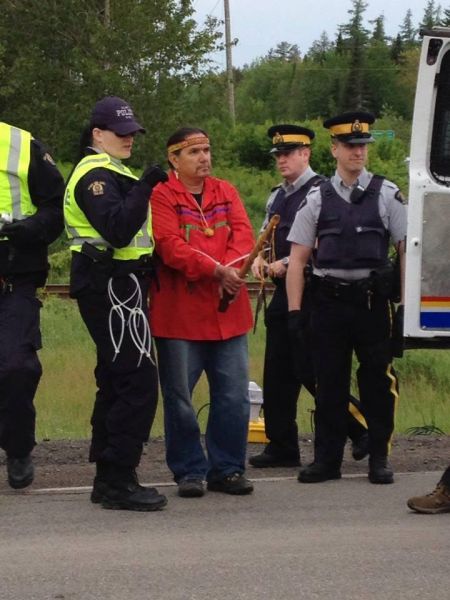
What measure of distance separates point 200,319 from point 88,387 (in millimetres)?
5166

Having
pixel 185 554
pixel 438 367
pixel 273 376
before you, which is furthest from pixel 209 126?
pixel 185 554

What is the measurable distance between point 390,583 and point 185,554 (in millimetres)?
912

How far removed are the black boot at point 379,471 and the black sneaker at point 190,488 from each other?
93cm

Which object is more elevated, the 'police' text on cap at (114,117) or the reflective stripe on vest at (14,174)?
the 'police' text on cap at (114,117)

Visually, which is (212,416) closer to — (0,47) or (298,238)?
(298,238)

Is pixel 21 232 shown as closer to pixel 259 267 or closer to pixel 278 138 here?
pixel 259 267

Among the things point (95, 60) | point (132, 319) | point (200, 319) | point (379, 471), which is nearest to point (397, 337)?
point (379, 471)

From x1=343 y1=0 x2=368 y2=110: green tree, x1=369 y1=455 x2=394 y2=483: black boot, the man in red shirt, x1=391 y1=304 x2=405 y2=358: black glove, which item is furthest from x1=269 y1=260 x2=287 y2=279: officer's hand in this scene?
x1=343 y1=0 x2=368 y2=110: green tree

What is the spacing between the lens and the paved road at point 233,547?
545 centimetres

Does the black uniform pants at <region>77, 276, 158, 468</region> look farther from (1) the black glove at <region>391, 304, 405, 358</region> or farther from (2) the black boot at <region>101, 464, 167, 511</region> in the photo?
(1) the black glove at <region>391, 304, 405, 358</region>

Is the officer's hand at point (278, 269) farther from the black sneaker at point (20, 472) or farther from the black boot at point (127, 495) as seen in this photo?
the black sneaker at point (20, 472)

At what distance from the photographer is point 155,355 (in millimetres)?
7387

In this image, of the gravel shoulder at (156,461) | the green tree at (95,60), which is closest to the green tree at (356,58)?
the green tree at (95,60)

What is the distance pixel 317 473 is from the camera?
7746 millimetres
